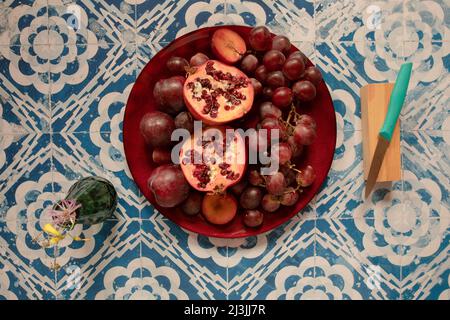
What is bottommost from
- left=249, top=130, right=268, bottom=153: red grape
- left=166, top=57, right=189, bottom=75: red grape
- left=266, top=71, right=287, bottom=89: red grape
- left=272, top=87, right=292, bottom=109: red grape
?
left=249, top=130, right=268, bottom=153: red grape

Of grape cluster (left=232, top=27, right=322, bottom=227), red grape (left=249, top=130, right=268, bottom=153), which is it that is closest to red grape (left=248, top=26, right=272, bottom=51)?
grape cluster (left=232, top=27, right=322, bottom=227)

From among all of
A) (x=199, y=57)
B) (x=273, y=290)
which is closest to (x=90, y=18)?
(x=199, y=57)

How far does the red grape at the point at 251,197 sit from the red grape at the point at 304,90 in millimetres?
247

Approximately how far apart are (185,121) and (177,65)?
0.50 feet

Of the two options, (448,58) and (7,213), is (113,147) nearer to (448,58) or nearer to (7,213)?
(7,213)

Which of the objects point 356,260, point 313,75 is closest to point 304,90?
point 313,75

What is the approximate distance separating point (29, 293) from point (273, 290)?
25.9 inches

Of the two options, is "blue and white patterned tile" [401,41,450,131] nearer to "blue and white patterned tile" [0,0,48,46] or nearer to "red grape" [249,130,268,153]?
"red grape" [249,130,268,153]

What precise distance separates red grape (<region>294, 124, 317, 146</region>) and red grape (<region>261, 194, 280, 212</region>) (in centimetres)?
15

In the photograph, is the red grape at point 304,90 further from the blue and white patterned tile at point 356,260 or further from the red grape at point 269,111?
the blue and white patterned tile at point 356,260

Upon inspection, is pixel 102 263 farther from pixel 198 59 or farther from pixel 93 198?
pixel 198 59

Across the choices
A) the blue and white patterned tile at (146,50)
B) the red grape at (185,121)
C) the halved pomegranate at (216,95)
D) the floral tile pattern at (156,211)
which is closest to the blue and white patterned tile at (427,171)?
the floral tile pattern at (156,211)

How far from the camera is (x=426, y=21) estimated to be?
4.07 feet

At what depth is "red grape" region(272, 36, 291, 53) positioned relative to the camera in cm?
112
